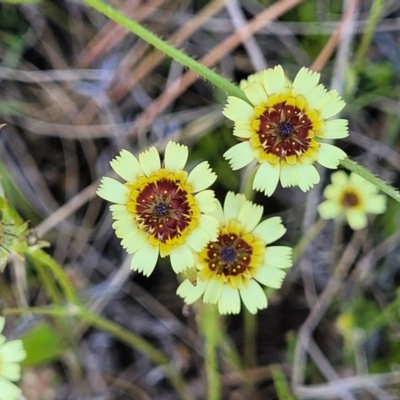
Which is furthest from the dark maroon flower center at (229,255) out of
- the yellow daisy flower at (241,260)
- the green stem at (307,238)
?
the green stem at (307,238)

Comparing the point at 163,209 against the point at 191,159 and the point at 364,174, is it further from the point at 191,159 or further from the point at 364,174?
the point at 191,159

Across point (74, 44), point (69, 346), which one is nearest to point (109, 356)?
point (69, 346)

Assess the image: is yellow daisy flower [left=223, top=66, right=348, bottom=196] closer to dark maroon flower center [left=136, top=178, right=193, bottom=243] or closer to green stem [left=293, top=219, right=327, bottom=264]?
dark maroon flower center [left=136, top=178, right=193, bottom=243]

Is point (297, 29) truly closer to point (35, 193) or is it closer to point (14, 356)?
point (35, 193)

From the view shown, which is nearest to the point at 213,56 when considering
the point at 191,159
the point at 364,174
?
the point at 191,159

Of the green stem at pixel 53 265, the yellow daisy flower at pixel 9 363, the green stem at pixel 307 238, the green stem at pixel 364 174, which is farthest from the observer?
the green stem at pixel 307 238

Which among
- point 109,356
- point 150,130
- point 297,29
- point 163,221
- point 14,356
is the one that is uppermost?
point 297,29

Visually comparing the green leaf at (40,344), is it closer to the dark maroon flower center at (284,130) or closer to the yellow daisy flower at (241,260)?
the yellow daisy flower at (241,260)
